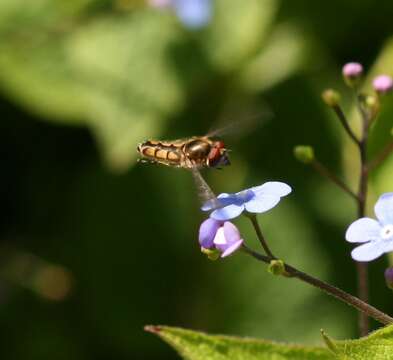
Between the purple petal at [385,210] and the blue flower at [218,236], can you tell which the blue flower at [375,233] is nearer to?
the purple petal at [385,210]

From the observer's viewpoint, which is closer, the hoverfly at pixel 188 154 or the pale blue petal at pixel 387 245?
the pale blue petal at pixel 387 245

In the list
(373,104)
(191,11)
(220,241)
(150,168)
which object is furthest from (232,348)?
(191,11)

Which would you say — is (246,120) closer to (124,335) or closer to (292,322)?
(292,322)

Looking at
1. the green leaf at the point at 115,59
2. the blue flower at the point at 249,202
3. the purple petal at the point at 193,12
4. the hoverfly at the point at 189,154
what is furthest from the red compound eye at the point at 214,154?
the purple petal at the point at 193,12

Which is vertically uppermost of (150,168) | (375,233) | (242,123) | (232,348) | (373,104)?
(150,168)

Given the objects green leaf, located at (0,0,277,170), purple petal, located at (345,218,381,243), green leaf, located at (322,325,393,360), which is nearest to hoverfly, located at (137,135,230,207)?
purple petal, located at (345,218,381,243)

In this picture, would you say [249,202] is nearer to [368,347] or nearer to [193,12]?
[368,347]

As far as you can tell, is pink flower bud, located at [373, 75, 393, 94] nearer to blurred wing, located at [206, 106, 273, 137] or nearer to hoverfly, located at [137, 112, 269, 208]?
blurred wing, located at [206, 106, 273, 137]
